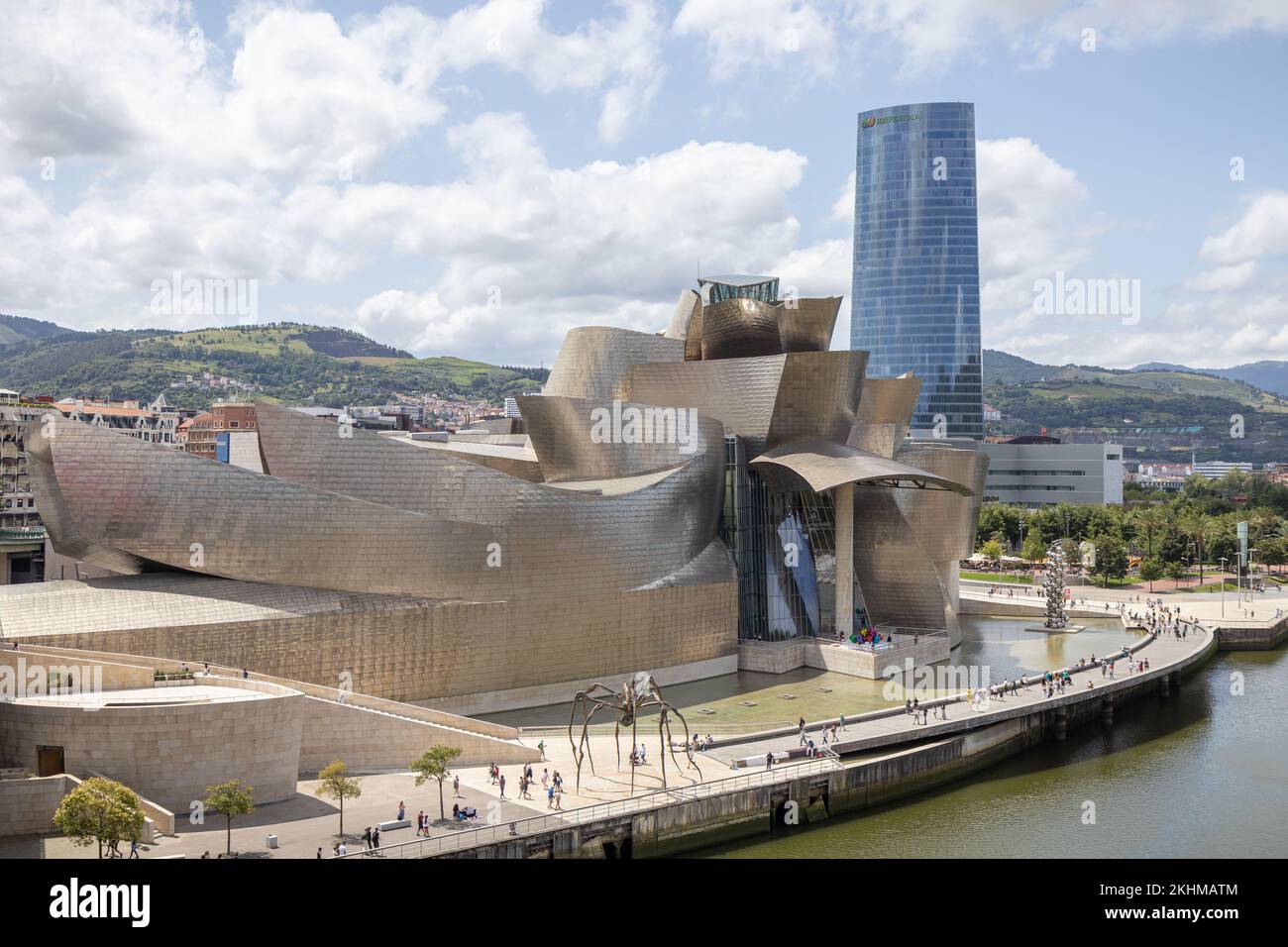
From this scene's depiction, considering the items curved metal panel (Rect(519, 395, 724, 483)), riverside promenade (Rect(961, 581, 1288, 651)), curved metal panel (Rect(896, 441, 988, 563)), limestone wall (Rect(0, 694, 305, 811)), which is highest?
curved metal panel (Rect(519, 395, 724, 483))

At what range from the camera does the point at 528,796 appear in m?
24.7

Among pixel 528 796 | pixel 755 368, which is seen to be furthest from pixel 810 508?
pixel 528 796

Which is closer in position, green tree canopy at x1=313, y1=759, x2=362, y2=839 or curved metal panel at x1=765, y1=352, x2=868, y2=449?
green tree canopy at x1=313, y1=759, x2=362, y2=839

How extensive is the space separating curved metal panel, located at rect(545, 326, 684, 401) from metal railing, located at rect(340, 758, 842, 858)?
21.1 m

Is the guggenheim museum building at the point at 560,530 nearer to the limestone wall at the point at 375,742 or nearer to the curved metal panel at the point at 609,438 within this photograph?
the curved metal panel at the point at 609,438

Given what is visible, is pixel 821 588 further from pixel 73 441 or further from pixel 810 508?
pixel 73 441

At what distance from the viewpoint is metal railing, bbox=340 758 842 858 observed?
68.0 feet

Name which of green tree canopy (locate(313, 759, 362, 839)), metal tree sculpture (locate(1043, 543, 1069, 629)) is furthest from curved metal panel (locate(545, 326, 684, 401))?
green tree canopy (locate(313, 759, 362, 839))

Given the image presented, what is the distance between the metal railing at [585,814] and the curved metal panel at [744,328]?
21.2 m

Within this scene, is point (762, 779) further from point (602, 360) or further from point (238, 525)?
point (602, 360)

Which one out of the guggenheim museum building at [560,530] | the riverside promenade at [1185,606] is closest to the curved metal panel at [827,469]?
the guggenheim museum building at [560,530]

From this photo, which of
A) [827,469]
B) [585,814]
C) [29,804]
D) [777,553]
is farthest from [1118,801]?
[29,804]

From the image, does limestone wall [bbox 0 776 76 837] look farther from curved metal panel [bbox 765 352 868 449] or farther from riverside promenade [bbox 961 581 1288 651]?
riverside promenade [bbox 961 581 1288 651]

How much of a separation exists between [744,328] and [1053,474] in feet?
250
